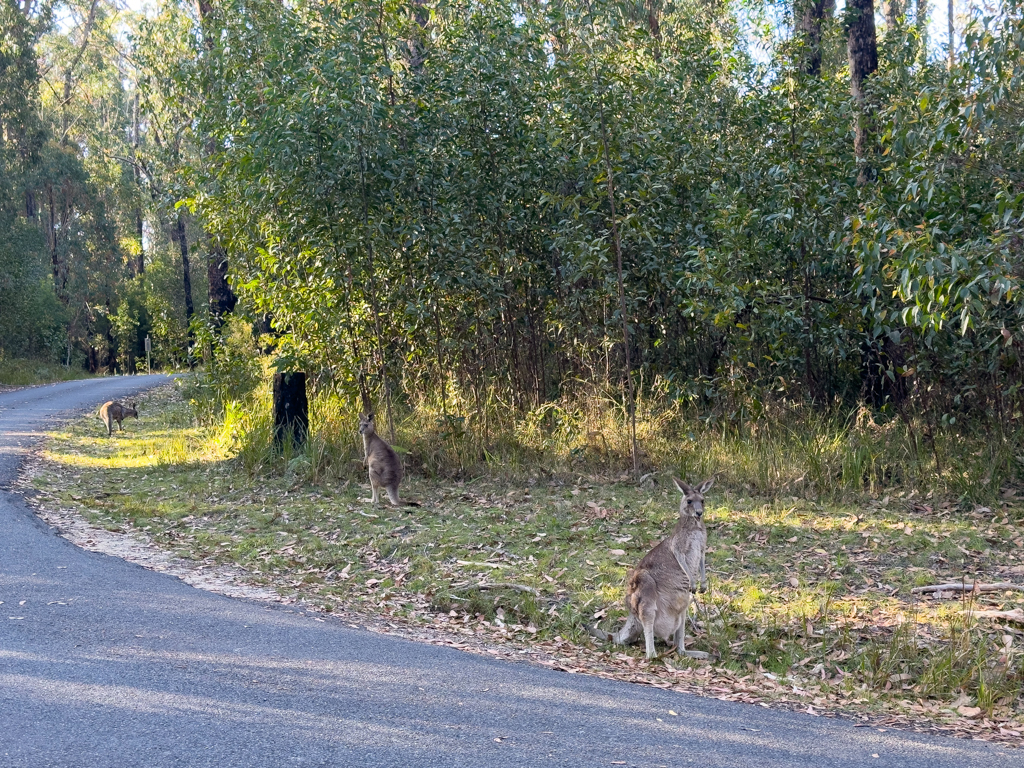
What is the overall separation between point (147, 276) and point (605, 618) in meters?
52.7

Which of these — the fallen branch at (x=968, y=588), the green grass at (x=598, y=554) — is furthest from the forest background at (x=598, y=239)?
the fallen branch at (x=968, y=588)

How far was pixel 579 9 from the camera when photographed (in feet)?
49.5

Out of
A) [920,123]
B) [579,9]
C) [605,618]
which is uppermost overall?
[579,9]

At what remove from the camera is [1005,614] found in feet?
23.0

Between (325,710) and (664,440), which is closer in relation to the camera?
Result: (325,710)

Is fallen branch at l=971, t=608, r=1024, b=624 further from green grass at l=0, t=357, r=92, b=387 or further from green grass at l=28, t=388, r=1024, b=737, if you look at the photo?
green grass at l=0, t=357, r=92, b=387

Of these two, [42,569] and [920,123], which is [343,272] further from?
[920,123]

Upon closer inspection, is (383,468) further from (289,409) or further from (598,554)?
(598,554)

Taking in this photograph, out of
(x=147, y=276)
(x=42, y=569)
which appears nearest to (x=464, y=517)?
(x=42, y=569)

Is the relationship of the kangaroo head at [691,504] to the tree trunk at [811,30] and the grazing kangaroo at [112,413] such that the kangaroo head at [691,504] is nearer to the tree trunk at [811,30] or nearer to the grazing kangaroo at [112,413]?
the tree trunk at [811,30]

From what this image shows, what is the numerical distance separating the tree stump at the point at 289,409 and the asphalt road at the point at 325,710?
615 centimetres

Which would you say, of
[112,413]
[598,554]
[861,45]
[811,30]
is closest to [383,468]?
[598,554]

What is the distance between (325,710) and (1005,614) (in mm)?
4827

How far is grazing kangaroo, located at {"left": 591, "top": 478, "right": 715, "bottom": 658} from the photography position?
6613mm
